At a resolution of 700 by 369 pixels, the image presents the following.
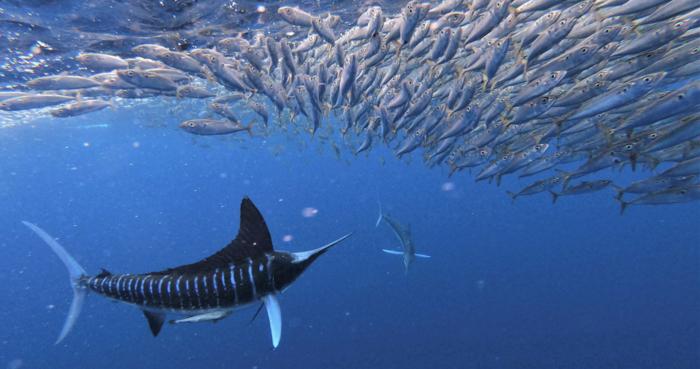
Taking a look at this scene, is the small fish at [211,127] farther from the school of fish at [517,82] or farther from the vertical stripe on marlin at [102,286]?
the vertical stripe on marlin at [102,286]

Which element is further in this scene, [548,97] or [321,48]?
[321,48]

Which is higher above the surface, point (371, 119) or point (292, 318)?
point (371, 119)

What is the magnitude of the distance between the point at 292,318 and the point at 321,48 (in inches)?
599

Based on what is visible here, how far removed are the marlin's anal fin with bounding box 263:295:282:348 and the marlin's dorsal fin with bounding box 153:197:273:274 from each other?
0.36m

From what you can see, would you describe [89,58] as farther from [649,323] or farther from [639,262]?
[639,262]

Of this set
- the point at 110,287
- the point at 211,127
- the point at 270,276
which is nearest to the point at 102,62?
the point at 211,127

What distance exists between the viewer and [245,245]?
312 cm

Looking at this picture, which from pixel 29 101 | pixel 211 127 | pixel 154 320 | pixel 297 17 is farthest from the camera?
pixel 29 101

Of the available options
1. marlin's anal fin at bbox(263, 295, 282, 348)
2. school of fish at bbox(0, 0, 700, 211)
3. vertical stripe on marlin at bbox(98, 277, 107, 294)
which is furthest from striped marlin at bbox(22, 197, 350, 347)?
school of fish at bbox(0, 0, 700, 211)

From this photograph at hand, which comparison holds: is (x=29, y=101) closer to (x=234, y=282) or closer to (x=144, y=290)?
(x=144, y=290)

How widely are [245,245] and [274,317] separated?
2.06 feet

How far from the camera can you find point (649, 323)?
740 inches

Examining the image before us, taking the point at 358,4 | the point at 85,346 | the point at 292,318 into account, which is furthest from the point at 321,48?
the point at 85,346

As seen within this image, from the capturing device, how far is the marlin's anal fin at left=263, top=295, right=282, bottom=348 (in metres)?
2.63
